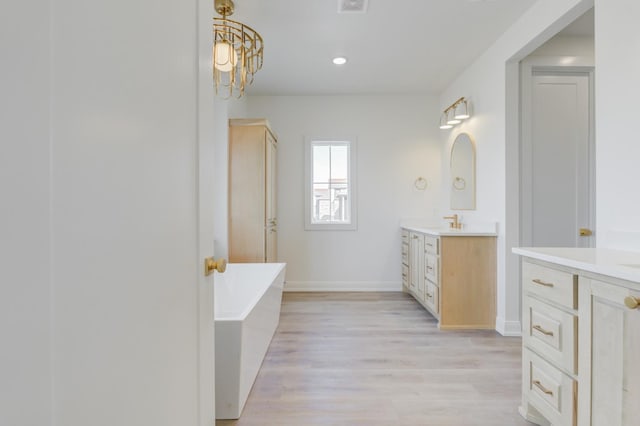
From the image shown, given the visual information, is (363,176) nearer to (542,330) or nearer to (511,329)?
(511,329)

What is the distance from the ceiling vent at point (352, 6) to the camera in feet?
8.92

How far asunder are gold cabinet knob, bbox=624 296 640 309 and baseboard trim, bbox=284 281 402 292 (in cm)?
387

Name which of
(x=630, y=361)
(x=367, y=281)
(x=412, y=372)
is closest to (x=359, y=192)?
(x=367, y=281)

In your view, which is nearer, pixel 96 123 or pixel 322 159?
pixel 96 123

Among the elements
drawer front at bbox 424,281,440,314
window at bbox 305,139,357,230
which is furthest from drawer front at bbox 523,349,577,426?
window at bbox 305,139,357,230

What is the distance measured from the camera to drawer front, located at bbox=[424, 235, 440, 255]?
3.54 meters

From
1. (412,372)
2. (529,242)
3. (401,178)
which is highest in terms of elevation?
(401,178)

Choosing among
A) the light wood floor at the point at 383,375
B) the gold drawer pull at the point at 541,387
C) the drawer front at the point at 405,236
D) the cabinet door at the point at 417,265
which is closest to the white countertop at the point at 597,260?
the gold drawer pull at the point at 541,387

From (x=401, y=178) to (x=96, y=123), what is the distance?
4704 mm

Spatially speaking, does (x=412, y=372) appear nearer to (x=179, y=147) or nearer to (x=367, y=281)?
(x=179, y=147)

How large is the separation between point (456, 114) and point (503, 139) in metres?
0.87

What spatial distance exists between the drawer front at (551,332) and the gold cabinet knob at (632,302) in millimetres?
326

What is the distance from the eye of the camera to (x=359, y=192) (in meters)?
5.07

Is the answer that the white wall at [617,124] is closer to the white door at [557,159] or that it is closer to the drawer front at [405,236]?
the white door at [557,159]
